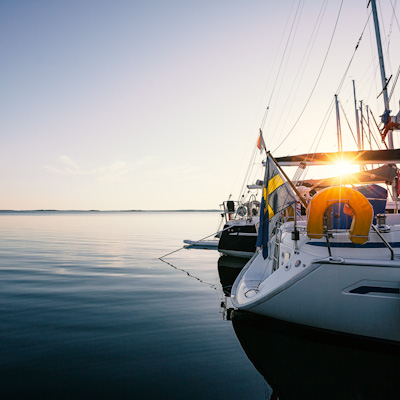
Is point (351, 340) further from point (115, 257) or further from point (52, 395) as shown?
point (115, 257)

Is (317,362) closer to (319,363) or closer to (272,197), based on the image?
(319,363)

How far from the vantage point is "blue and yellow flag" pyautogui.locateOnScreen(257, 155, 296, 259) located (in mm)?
7512

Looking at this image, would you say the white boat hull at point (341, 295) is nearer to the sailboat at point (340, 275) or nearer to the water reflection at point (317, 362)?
the sailboat at point (340, 275)

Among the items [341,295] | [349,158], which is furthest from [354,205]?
[349,158]

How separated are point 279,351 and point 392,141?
1370cm

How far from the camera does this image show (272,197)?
798 centimetres

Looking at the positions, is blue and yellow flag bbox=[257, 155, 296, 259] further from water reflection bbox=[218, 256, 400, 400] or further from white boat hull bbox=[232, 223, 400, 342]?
water reflection bbox=[218, 256, 400, 400]

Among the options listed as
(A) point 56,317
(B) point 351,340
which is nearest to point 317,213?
(B) point 351,340

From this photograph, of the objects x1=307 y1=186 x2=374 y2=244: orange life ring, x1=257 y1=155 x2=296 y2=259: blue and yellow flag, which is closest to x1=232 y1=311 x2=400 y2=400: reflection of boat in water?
x1=307 y1=186 x2=374 y2=244: orange life ring

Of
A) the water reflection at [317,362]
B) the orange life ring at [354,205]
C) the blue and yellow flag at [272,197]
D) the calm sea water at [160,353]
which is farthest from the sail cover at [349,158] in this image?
the water reflection at [317,362]

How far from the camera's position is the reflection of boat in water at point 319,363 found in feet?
14.5

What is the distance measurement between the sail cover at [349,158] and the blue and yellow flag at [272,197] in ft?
13.7

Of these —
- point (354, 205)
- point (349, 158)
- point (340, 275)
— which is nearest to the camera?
point (340, 275)

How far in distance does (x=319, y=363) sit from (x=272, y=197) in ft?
12.8
